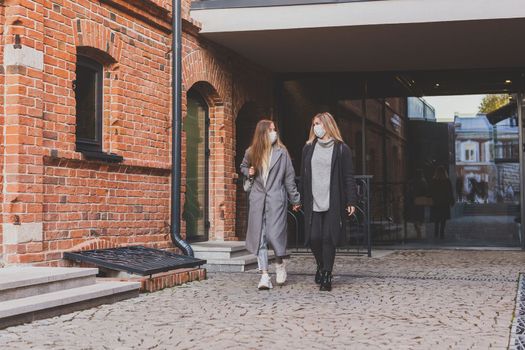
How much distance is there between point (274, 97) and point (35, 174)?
7888 mm

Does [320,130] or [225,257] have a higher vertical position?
[320,130]

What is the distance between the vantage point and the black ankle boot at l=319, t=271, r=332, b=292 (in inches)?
287

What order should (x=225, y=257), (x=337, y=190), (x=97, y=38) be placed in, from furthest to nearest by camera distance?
(x=225, y=257) < (x=97, y=38) < (x=337, y=190)

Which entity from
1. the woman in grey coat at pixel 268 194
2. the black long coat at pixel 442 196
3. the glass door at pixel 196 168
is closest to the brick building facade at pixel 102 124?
the glass door at pixel 196 168

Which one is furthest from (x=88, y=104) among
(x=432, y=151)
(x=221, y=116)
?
(x=432, y=151)

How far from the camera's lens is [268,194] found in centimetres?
770

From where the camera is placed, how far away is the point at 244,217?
12.9m

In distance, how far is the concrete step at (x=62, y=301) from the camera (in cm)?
520

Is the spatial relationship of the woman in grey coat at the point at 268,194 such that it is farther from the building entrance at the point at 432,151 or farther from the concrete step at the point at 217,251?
the building entrance at the point at 432,151

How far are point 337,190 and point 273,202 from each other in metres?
0.73

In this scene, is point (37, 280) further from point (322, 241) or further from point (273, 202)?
point (322, 241)

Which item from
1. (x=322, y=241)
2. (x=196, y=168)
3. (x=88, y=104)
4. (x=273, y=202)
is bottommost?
(x=322, y=241)

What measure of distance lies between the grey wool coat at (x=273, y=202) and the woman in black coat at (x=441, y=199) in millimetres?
6837

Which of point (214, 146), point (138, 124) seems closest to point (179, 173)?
point (138, 124)
